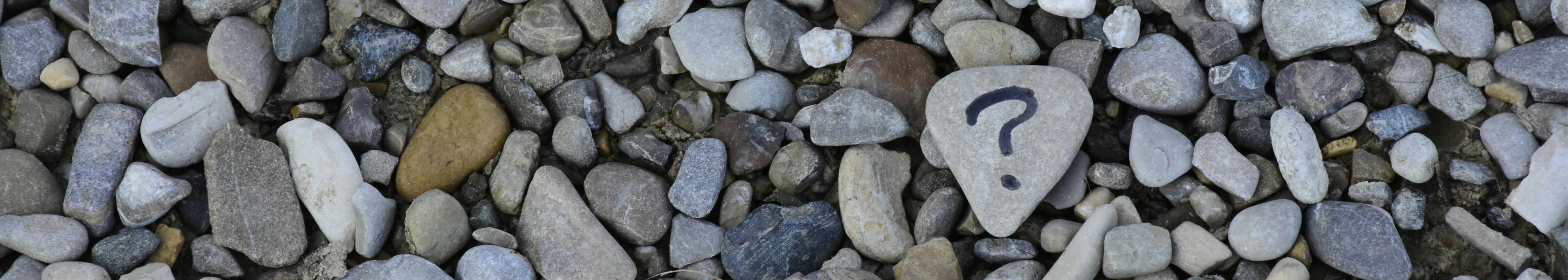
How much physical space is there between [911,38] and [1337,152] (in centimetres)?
107

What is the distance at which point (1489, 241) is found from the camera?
6.45ft

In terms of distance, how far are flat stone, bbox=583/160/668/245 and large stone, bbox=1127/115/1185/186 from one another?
110cm

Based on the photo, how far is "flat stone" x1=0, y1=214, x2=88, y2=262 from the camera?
2164 millimetres

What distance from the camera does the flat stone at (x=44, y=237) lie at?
2164mm

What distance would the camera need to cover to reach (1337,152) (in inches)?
84.4

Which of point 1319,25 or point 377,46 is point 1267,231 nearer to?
point 1319,25

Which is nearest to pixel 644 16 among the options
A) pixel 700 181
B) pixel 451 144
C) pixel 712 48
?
pixel 712 48

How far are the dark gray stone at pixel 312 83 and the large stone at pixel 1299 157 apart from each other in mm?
2403

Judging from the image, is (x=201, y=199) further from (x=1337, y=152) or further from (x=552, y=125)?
(x=1337, y=152)

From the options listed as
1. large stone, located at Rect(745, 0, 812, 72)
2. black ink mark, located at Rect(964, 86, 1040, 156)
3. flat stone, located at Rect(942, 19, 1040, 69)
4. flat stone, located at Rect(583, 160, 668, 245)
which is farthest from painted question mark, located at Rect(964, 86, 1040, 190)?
flat stone, located at Rect(583, 160, 668, 245)

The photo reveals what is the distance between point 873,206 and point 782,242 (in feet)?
0.80

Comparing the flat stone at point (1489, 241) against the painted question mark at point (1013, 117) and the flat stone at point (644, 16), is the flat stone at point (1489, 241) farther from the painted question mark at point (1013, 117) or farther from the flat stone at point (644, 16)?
the flat stone at point (644, 16)

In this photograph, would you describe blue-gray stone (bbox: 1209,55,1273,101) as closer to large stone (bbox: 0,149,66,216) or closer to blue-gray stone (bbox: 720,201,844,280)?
blue-gray stone (bbox: 720,201,844,280)

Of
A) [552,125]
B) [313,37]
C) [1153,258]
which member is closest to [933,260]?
[1153,258]
